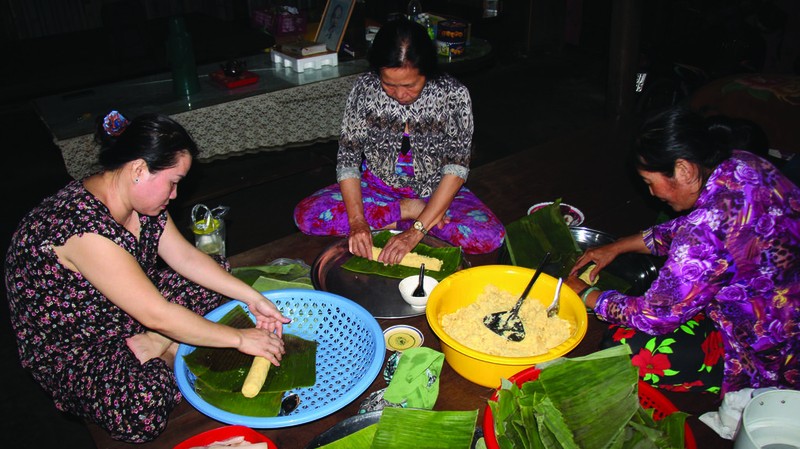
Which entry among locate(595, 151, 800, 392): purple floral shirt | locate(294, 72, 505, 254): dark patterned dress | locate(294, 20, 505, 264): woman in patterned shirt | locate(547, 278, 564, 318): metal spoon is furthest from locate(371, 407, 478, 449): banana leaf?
locate(294, 72, 505, 254): dark patterned dress

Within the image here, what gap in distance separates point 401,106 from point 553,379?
1.57 m

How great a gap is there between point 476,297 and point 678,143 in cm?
77

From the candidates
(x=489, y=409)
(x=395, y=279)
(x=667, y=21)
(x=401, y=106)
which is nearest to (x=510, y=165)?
(x=401, y=106)

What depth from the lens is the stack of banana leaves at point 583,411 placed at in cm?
127

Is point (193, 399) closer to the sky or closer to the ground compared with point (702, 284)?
closer to the ground

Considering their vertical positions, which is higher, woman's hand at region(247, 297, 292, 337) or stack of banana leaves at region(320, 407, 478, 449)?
stack of banana leaves at region(320, 407, 478, 449)

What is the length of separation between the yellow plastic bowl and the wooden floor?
0.11m

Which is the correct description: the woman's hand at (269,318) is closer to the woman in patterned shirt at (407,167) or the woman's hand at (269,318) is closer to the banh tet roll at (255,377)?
the banh tet roll at (255,377)

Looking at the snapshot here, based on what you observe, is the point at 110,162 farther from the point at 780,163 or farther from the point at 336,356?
the point at 780,163

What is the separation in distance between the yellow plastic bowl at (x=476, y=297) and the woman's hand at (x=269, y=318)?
0.48 metres

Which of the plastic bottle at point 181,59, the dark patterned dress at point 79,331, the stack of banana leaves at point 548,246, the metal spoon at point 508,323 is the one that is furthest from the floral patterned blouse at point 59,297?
the plastic bottle at point 181,59

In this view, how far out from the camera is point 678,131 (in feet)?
5.28

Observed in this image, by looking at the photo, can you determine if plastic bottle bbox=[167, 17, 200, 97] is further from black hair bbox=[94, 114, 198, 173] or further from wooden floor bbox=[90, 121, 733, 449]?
black hair bbox=[94, 114, 198, 173]

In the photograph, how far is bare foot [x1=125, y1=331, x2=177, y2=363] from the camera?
1786 mm
